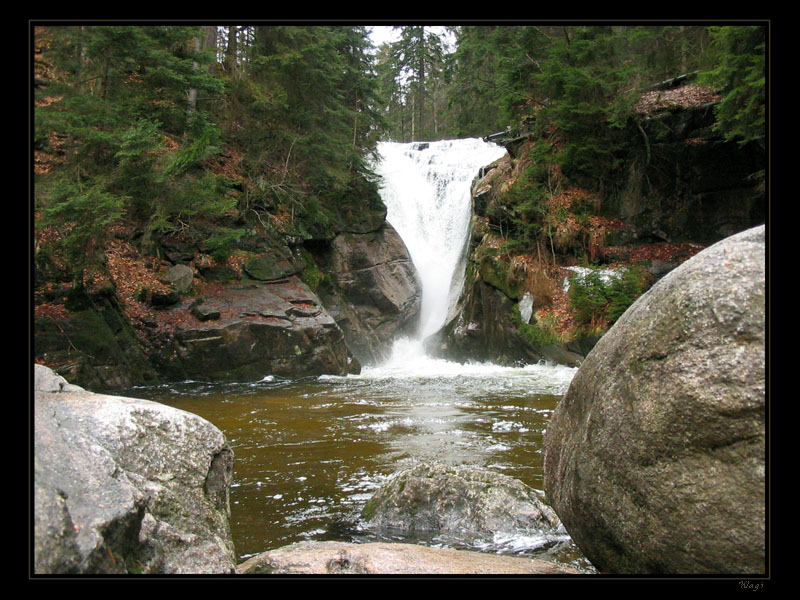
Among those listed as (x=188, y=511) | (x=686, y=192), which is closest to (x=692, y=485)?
(x=188, y=511)

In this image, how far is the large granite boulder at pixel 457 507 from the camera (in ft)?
15.3

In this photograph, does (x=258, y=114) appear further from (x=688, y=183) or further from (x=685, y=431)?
(x=685, y=431)

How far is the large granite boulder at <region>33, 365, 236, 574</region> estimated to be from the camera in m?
2.45

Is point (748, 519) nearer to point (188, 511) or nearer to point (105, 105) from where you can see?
point (188, 511)

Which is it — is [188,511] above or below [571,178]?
below

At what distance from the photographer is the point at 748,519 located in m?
2.73

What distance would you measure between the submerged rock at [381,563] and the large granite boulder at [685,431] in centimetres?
56

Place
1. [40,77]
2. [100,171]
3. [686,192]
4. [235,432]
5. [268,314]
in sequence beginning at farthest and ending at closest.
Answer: [686,192], [268,314], [100,171], [40,77], [235,432]

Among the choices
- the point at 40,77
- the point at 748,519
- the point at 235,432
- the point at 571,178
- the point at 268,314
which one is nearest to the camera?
the point at 748,519

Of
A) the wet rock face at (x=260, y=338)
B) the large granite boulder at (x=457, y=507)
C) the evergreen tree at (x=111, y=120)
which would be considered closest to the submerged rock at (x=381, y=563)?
the large granite boulder at (x=457, y=507)

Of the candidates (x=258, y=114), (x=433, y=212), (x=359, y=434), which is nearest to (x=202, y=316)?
(x=359, y=434)

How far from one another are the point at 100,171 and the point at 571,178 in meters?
13.1

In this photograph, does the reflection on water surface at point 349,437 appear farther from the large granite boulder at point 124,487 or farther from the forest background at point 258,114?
the forest background at point 258,114

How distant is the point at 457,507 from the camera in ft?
16.0
